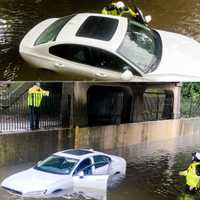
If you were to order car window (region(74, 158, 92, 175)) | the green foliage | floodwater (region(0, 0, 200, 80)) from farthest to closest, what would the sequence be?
the green foliage
floodwater (region(0, 0, 200, 80))
car window (region(74, 158, 92, 175))

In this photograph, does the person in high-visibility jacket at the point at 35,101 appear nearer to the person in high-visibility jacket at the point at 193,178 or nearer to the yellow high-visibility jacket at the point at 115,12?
the yellow high-visibility jacket at the point at 115,12

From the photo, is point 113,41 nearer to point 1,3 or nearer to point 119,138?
point 119,138

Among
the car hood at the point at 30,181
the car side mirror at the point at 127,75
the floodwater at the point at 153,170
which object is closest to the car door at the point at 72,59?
the car side mirror at the point at 127,75

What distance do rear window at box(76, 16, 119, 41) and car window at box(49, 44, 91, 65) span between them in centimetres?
43

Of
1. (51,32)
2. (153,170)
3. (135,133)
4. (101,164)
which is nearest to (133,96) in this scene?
(135,133)

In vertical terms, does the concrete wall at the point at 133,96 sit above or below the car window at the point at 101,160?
above

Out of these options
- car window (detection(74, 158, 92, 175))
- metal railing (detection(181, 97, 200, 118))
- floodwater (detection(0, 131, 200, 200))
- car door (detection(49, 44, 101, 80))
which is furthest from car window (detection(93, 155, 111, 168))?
metal railing (detection(181, 97, 200, 118))

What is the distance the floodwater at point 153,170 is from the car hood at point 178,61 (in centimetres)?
302

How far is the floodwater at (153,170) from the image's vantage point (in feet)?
44.0

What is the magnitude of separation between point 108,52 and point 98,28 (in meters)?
1.02

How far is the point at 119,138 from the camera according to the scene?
18.3 meters

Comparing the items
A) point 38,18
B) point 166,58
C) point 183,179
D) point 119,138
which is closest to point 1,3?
point 38,18

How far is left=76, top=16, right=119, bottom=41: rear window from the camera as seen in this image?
1388 cm

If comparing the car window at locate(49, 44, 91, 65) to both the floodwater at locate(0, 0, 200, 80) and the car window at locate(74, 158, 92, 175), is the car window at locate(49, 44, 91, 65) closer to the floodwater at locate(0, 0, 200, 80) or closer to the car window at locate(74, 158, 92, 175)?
the floodwater at locate(0, 0, 200, 80)
